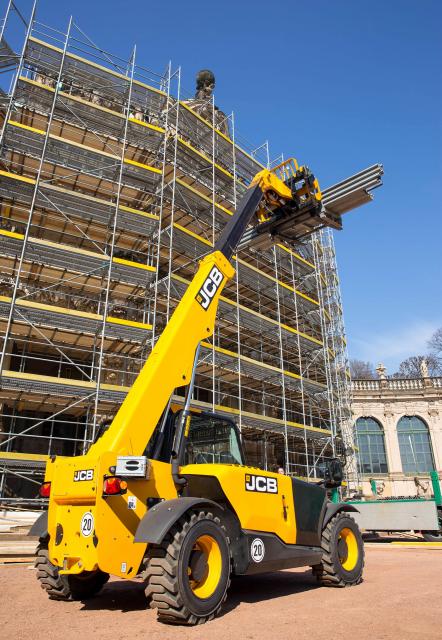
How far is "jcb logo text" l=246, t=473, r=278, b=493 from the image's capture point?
5.22 metres

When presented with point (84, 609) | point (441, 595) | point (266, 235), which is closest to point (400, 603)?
point (441, 595)

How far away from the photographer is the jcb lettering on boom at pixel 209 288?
5946mm

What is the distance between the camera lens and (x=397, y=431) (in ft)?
104

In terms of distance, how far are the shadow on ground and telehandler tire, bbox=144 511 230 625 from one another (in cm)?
48

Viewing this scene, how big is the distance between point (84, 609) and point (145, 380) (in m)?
2.37

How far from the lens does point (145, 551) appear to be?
14.4 ft

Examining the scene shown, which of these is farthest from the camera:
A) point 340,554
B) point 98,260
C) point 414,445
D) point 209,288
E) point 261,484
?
point 414,445

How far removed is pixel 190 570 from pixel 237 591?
195 cm

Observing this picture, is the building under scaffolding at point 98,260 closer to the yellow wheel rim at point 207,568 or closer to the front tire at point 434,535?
the front tire at point 434,535

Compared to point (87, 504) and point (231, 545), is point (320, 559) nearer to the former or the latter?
point (231, 545)

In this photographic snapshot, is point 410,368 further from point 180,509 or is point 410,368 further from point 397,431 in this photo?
point 180,509

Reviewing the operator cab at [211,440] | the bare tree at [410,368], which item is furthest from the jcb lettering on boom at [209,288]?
the bare tree at [410,368]

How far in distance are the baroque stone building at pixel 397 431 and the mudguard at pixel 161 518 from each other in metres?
28.4

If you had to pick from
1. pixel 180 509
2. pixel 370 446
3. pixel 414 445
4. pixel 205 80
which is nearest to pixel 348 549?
pixel 180 509
